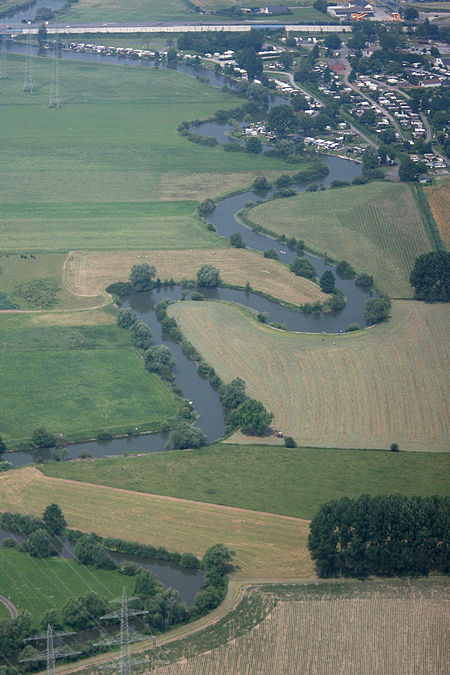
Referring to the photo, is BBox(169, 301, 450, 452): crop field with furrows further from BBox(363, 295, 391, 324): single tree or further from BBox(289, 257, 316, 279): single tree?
BBox(289, 257, 316, 279): single tree

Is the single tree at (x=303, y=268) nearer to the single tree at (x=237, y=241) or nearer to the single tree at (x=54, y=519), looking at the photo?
the single tree at (x=237, y=241)

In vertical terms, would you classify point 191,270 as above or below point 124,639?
above

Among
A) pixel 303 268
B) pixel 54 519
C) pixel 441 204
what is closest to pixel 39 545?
pixel 54 519

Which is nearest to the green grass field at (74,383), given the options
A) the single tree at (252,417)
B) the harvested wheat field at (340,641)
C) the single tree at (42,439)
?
the single tree at (42,439)

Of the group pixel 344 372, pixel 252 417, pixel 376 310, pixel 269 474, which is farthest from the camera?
pixel 376 310

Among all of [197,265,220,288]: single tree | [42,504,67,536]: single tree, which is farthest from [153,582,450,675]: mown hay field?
[197,265,220,288]: single tree

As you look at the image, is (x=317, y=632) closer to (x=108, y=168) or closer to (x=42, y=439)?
(x=42, y=439)
